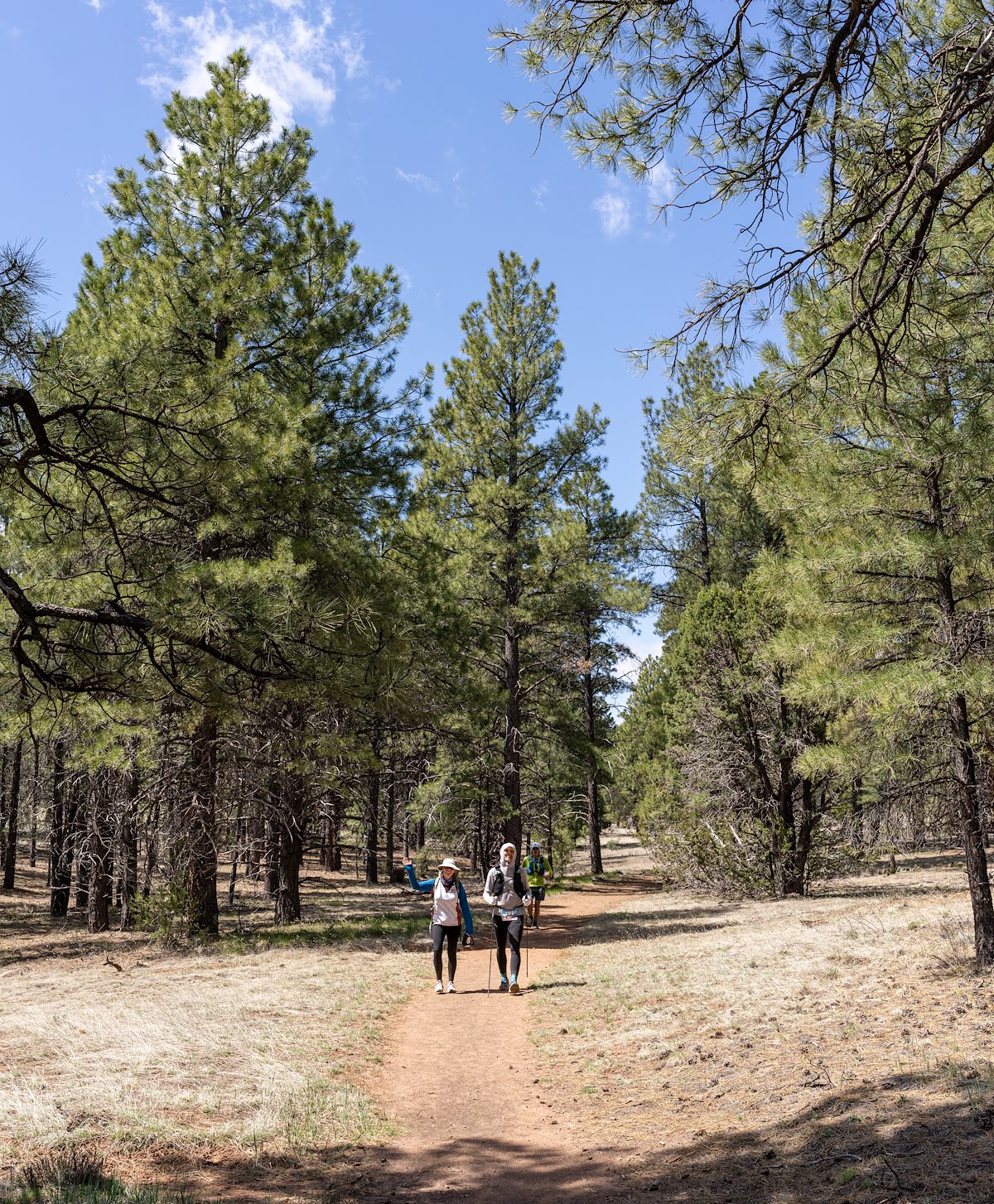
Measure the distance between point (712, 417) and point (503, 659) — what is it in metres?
15.1

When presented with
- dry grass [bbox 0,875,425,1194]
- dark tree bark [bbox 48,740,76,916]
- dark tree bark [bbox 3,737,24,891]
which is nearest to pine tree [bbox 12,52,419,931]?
dry grass [bbox 0,875,425,1194]

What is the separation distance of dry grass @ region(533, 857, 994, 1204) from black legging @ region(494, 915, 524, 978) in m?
0.56

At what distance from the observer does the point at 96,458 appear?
585 cm

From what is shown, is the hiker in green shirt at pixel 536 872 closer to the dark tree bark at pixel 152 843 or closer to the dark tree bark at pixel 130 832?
the dark tree bark at pixel 152 843

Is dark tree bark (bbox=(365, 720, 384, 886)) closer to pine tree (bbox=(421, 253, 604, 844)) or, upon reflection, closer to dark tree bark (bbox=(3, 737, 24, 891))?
pine tree (bbox=(421, 253, 604, 844))

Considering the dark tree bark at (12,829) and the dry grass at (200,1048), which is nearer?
the dry grass at (200,1048)

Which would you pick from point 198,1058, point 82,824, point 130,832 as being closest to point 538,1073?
point 198,1058

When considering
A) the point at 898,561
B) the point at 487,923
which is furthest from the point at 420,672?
the point at 898,561

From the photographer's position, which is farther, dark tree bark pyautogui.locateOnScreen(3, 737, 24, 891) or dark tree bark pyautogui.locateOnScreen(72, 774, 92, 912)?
dark tree bark pyautogui.locateOnScreen(3, 737, 24, 891)

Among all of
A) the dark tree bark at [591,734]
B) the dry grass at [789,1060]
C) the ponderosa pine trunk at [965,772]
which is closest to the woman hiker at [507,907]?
the dry grass at [789,1060]

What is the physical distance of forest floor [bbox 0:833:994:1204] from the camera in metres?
4.52

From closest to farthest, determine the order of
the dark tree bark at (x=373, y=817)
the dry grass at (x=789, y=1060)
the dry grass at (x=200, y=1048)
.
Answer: the dry grass at (x=789, y=1060) < the dry grass at (x=200, y=1048) < the dark tree bark at (x=373, y=817)

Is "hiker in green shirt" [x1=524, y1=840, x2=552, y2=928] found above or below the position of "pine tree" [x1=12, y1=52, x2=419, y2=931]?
below

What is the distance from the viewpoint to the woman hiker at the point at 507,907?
1015cm
